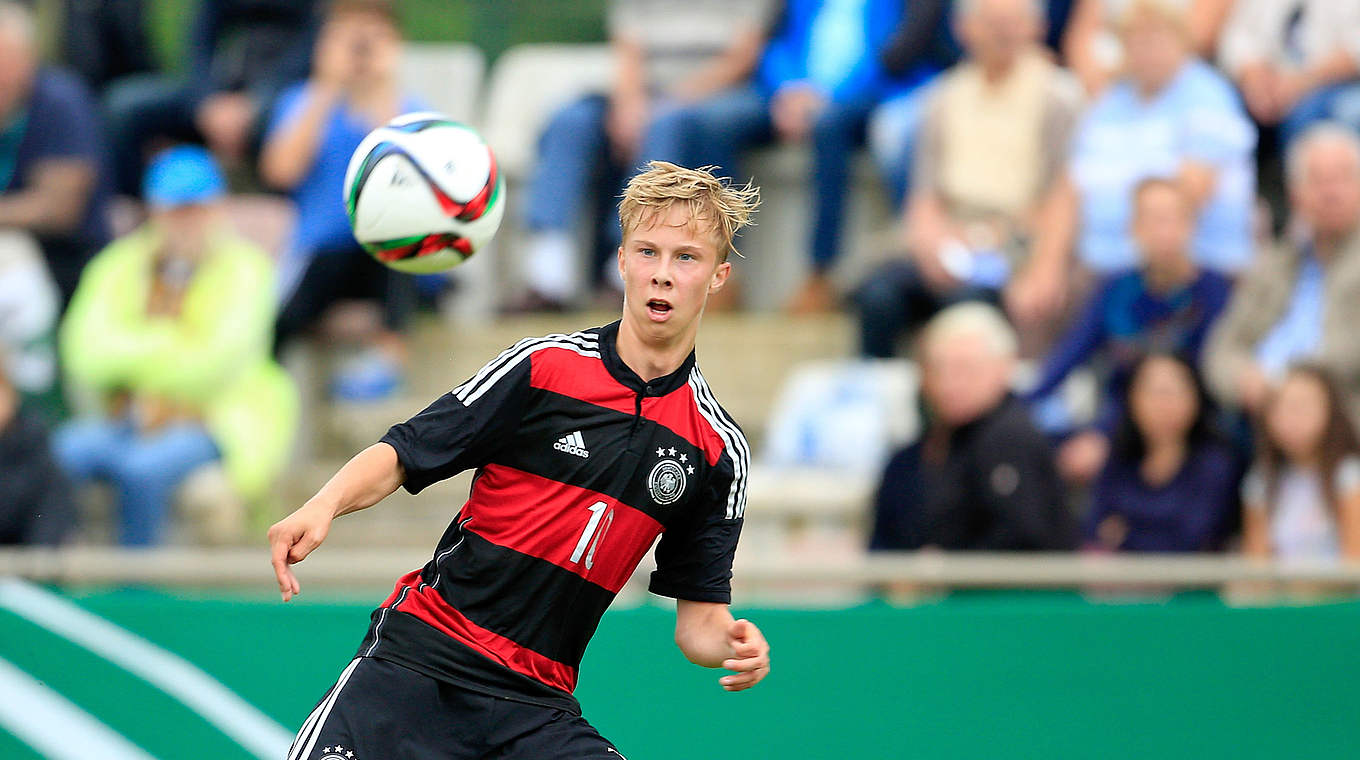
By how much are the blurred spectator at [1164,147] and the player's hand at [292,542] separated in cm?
511

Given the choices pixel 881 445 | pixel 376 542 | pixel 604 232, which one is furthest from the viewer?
pixel 604 232

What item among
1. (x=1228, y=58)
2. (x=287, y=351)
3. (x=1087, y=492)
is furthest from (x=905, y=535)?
(x=287, y=351)

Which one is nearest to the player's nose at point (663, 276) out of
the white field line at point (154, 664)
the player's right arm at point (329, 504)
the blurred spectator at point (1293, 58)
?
the player's right arm at point (329, 504)

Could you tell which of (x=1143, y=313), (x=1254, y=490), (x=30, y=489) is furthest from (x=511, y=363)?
(x=1143, y=313)

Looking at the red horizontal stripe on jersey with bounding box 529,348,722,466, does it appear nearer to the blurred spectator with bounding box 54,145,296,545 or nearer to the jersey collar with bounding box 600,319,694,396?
the jersey collar with bounding box 600,319,694,396

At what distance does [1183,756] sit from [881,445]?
2574 mm

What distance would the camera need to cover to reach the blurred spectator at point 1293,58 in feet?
26.8

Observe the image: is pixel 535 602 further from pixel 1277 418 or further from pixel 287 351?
pixel 287 351

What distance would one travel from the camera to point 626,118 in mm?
9859

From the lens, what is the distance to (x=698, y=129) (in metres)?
9.49

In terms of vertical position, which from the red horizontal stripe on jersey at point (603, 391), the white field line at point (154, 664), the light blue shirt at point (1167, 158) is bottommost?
the white field line at point (154, 664)

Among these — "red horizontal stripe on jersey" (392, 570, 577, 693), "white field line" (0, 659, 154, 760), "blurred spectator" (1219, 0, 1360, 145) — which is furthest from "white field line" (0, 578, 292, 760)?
"blurred spectator" (1219, 0, 1360, 145)

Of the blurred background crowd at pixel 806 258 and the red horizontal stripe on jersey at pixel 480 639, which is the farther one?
the blurred background crowd at pixel 806 258

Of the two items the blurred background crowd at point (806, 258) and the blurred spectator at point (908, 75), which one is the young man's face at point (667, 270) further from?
the blurred spectator at point (908, 75)
